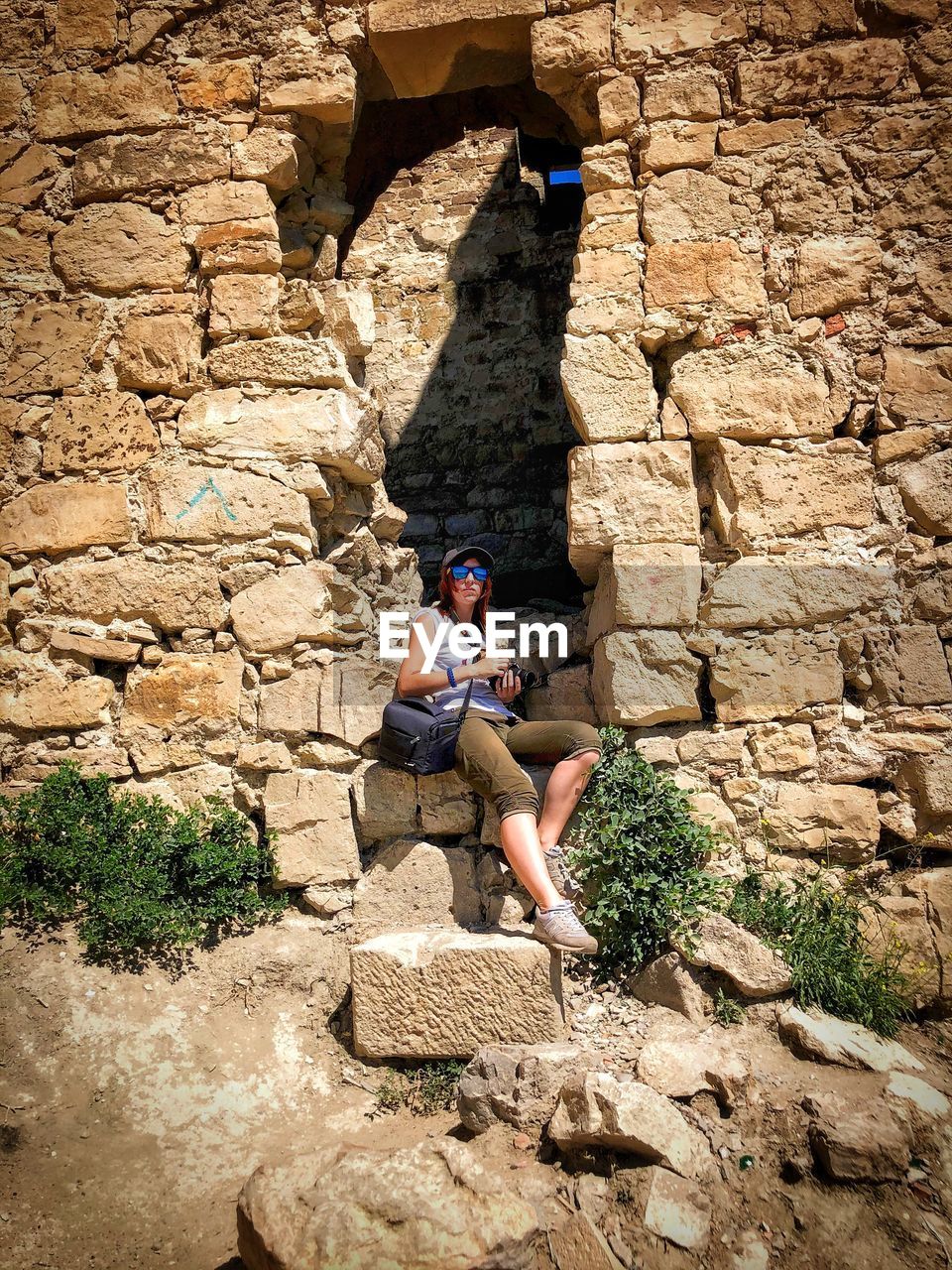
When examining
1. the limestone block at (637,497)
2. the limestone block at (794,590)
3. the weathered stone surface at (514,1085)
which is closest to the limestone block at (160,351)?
the limestone block at (637,497)

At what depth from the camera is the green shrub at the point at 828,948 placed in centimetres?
305

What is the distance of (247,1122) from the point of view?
2.84 metres

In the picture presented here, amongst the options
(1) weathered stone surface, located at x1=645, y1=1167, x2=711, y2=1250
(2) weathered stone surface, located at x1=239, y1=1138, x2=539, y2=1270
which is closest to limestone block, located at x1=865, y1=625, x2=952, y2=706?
(1) weathered stone surface, located at x1=645, y1=1167, x2=711, y2=1250

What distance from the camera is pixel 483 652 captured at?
396cm

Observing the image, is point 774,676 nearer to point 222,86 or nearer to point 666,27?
point 666,27

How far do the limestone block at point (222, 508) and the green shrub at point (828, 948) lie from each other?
2.48 metres

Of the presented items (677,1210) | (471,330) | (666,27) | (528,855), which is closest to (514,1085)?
(677,1210)

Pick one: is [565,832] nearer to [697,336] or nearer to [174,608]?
[174,608]

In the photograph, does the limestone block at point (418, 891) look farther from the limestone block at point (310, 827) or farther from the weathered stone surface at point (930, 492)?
the weathered stone surface at point (930, 492)

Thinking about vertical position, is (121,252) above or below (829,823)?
above

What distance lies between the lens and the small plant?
9.48 ft

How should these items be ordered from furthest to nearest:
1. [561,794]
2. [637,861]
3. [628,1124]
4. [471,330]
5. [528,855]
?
[471,330] < [561,794] < [637,861] < [528,855] < [628,1124]

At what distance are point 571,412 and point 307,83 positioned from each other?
2029 mm

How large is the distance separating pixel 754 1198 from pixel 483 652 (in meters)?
2.30
